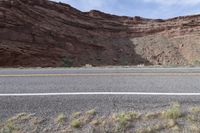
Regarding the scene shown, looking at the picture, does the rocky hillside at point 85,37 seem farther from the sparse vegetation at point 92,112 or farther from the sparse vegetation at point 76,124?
the sparse vegetation at point 76,124

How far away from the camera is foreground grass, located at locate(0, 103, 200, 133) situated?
203 inches

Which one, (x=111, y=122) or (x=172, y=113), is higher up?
(x=172, y=113)

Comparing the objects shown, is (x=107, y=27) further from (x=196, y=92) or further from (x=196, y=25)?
(x=196, y=92)

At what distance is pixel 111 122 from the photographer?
534cm

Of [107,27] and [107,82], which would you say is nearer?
[107,82]

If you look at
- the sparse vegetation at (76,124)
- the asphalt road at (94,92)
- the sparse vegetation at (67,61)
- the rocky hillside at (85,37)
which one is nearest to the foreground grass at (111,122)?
the sparse vegetation at (76,124)

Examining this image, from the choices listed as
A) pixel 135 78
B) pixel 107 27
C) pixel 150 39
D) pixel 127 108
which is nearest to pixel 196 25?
pixel 150 39

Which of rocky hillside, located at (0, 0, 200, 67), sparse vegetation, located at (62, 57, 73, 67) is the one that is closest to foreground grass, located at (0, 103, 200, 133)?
rocky hillside, located at (0, 0, 200, 67)

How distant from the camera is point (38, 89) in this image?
736 centimetres

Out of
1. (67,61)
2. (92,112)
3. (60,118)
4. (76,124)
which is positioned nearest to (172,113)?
(92,112)

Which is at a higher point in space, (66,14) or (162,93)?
(66,14)

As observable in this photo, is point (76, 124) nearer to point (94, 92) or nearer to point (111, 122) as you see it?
point (111, 122)

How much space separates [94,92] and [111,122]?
5.47 ft

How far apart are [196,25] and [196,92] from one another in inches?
1499
